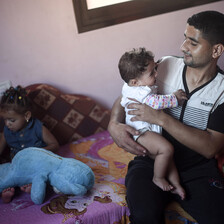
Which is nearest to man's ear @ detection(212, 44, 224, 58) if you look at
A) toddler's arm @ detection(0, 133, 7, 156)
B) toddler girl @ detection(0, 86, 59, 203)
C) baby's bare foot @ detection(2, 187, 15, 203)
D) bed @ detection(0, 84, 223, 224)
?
bed @ detection(0, 84, 223, 224)

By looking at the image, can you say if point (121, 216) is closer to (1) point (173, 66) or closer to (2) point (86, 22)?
(1) point (173, 66)

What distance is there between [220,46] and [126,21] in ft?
3.71

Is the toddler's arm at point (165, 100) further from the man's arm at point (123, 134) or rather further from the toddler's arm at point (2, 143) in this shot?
the toddler's arm at point (2, 143)

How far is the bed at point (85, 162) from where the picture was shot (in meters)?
1.65

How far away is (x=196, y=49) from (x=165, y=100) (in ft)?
1.15

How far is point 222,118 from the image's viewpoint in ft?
5.37

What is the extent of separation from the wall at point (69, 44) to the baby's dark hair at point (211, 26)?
1066 mm

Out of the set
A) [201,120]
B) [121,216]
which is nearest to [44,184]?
[121,216]

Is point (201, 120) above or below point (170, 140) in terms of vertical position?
above

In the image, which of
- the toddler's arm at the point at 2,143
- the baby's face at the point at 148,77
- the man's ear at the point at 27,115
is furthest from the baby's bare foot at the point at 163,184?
the toddler's arm at the point at 2,143

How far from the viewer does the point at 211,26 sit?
1629 millimetres

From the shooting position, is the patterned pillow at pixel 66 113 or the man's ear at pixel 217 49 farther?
the patterned pillow at pixel 66 113

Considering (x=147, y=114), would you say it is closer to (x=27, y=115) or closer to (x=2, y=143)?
(x=27, y=115)

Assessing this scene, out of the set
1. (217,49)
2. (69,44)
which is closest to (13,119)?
(69,44)
